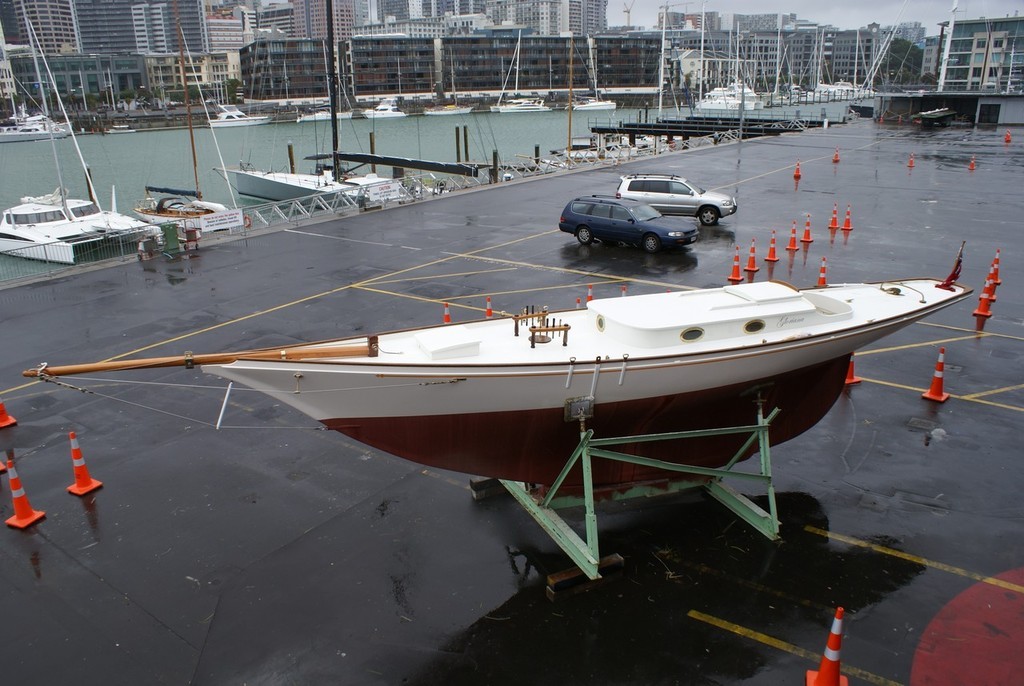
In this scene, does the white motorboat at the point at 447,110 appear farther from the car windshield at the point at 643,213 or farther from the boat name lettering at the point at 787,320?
the boat name lettering at the point at 787,320

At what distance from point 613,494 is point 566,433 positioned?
107 cm

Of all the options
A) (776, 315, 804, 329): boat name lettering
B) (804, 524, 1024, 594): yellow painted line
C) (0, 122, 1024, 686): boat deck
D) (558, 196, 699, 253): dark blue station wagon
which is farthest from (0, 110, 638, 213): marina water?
(804, 524, 1024, 594): yellow painted line

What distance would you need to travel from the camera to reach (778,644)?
6988 millimetres

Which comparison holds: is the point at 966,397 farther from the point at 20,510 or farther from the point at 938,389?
the point at 20,510

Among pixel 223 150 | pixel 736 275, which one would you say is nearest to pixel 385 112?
pixel 223 150

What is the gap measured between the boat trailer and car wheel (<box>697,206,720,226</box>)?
57.4 feet

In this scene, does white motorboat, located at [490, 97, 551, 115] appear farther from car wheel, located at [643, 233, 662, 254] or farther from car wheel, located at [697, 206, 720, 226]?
car wheel, located at [643, 233, 662, 254]

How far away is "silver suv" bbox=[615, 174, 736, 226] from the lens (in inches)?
1011

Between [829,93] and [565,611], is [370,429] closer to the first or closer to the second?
[565,611]

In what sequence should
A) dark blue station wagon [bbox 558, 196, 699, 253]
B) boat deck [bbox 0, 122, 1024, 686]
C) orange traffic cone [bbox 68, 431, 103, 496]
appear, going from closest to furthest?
boat deck [bbox 0, 122, 1024, 686]
orange traffic cone [bbox 68, 431, 103, 496]
dark blue station wagon [bbox 558, 196, 699, 253]

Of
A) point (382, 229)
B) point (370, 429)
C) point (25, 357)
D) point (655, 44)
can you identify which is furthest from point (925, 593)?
point (655, 44)

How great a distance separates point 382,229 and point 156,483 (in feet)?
57.6

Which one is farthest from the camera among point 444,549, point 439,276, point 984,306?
point 439,276

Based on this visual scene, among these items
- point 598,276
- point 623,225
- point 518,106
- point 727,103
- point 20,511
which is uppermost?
point 518,106
